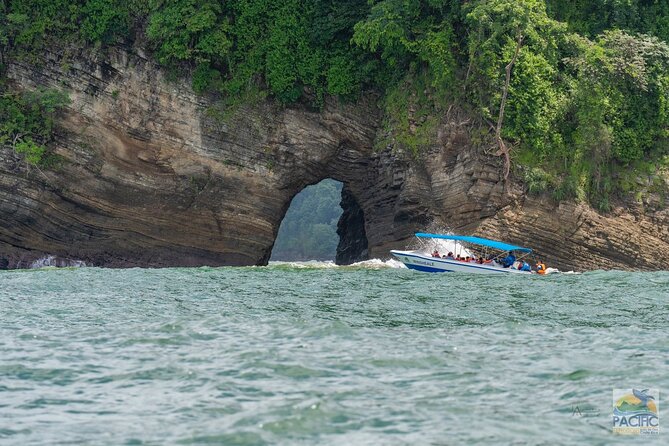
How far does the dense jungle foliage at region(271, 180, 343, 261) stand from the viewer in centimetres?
7350

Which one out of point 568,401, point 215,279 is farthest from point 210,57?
point 568,401

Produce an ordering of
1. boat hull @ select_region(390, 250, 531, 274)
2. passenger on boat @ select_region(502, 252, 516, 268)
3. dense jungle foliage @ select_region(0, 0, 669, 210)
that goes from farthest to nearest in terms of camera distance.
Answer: dense jungle foliage @ select_region(0, 0, 669, 210)
passenger on boat @ select_region(502, 252, 516, 268)
boat hull @ select_region(390, 250, 531, 274)

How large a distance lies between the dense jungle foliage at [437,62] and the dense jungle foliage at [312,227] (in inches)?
1563

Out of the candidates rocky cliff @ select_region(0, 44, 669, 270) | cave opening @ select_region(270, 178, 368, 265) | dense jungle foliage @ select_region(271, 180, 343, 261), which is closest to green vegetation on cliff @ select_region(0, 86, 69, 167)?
rocky cliff @ select_region(0, 44, 669, 270)

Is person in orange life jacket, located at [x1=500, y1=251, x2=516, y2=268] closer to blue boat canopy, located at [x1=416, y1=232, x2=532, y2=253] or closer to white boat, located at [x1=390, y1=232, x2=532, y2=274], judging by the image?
white boat, located at [x1=390, y1=232, x2=532, y2=274]

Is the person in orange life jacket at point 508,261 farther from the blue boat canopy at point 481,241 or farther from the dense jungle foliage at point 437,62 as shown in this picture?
the dense jungle foliage at point 437,62

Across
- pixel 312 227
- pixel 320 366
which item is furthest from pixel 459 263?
pixel 312 227

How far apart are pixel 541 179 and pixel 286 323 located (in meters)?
18.3

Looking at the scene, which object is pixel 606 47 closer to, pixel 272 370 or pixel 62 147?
pixel 62 147

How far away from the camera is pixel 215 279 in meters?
23.6

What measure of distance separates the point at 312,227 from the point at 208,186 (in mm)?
44058

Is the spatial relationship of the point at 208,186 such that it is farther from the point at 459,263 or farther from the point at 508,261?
the point at 508,261

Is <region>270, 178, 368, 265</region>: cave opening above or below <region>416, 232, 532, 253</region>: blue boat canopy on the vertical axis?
above

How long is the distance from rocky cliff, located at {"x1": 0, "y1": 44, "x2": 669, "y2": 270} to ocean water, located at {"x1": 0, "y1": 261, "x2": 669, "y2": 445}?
40.1ft
